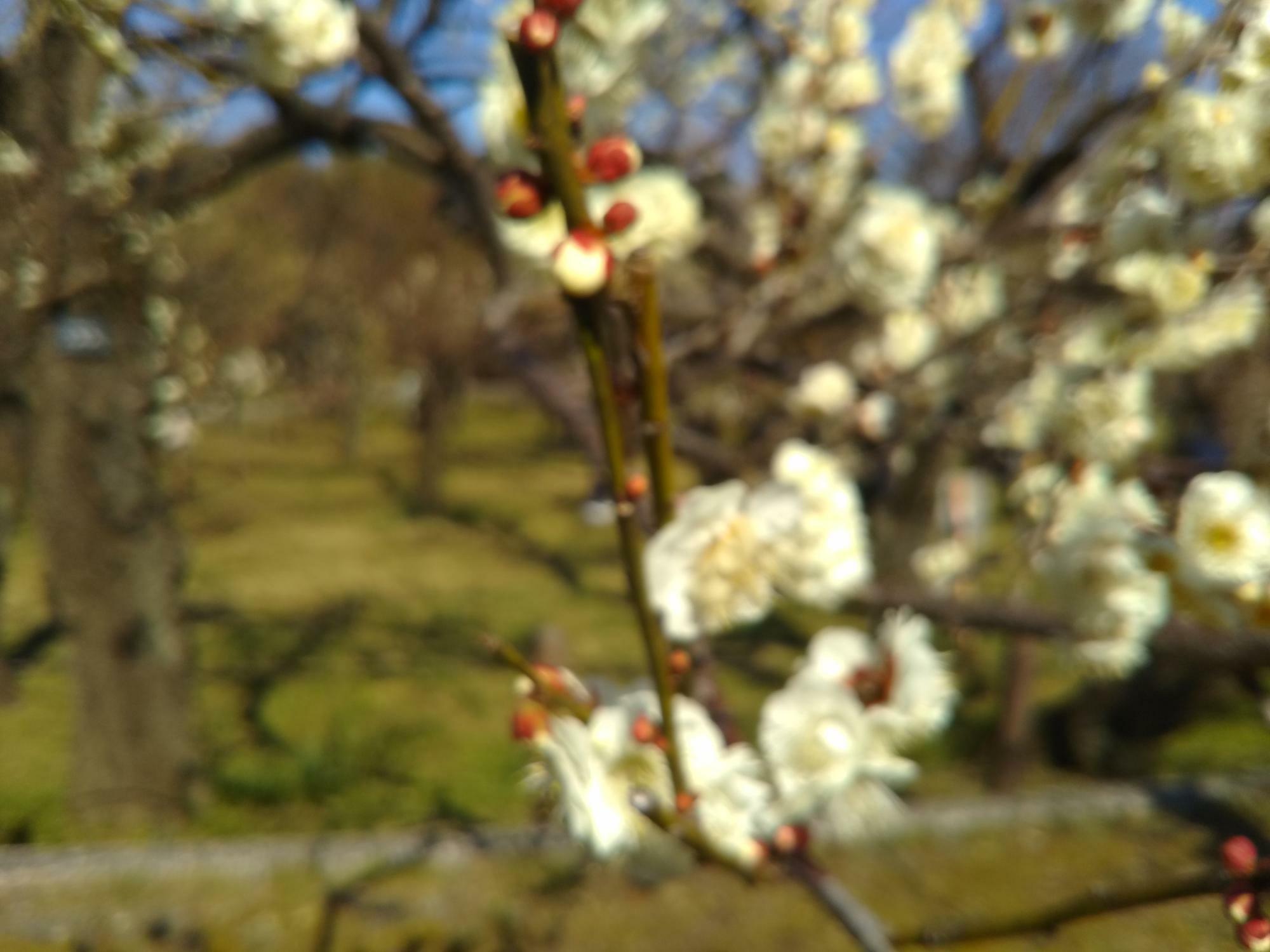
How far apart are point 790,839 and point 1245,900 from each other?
13.0 inches

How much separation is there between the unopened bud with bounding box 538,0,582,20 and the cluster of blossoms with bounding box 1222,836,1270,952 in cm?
69

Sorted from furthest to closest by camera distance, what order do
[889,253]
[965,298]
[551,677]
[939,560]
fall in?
[939,560]
[965,298]
[889,253]
[551,677]

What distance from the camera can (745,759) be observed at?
74 cm

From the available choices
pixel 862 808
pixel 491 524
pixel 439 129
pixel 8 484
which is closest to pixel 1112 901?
pixel 862 808

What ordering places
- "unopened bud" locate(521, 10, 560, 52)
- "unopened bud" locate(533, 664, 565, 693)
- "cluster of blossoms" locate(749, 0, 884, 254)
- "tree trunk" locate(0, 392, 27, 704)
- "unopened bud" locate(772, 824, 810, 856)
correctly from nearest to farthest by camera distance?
"unopened bud" locate(521, 10, 560, 52) → "unopened bud" locate(533, 664, 565, 693) → "unopened bud" locate(772, 824, 810, 856) → "tree trunk" locate(0, 392, 27, 704) → "cluster of blossoms" locate(749, 0, 884, 254)

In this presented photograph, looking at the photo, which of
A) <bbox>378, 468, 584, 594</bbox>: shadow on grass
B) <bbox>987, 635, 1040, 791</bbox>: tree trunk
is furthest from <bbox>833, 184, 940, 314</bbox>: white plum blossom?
<bbox>378, 468, 584, 594</bbox>: shadow on grass

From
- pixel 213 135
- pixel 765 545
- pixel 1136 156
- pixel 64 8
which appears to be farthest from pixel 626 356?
pixel 213 135

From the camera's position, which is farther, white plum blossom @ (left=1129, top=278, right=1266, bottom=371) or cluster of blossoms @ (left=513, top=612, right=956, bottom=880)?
white plum blossom @ (left=1129, top=278, right=1266, bottom=371)

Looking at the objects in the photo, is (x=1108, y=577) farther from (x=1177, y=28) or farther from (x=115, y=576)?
(x=115, y=576)

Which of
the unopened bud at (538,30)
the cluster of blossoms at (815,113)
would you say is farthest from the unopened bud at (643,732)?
the cluster of blossoms at (815,113)

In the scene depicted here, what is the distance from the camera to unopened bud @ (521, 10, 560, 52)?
1.54ft

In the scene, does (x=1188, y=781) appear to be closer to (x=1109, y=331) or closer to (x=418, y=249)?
(x=1109, y=331)

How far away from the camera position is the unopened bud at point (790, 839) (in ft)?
2.58

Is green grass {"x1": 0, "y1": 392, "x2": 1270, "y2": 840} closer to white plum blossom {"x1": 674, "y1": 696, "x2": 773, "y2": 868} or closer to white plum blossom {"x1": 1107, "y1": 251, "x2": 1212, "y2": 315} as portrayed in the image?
white plum blossom {"x1": 1107, "y1": 251, "x2": 1212, "y2": 315}
